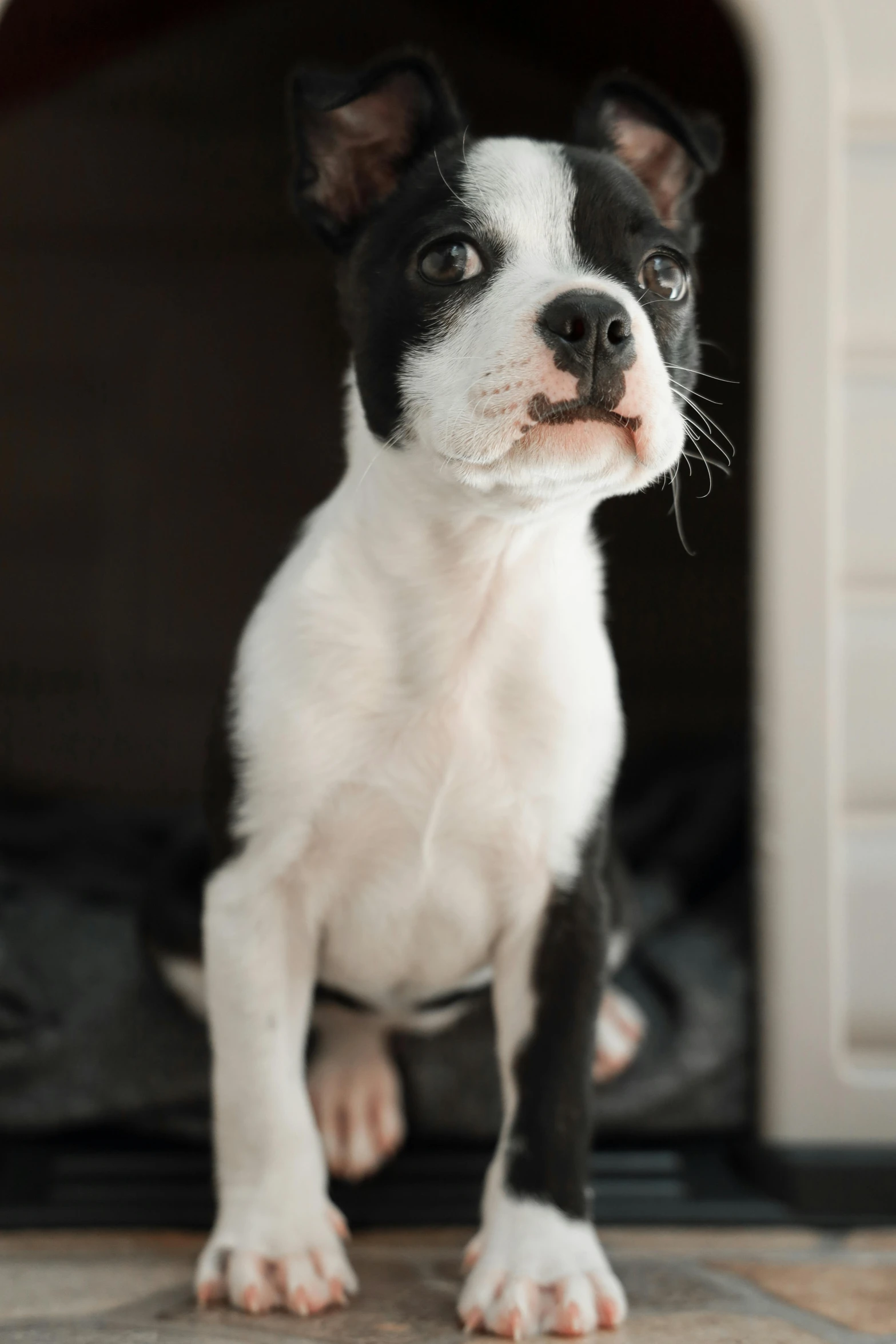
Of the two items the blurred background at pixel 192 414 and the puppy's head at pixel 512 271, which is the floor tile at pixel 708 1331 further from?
the blurred background at pixel 192 414

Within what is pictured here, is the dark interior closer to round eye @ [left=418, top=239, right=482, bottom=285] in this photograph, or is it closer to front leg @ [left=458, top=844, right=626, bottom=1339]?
front leg @ [left=458, top=844, right=626, bottom=1339]

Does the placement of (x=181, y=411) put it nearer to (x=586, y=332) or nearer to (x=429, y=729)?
(x=429, y=729)

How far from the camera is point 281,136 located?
3441mm

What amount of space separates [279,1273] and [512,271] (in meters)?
1.21

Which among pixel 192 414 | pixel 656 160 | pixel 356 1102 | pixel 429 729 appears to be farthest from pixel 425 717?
pixel 192 414

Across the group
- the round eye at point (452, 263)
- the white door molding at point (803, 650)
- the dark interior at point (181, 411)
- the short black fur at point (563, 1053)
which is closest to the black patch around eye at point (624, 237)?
the round eye at point (452, 263)

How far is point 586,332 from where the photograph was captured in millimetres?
1390

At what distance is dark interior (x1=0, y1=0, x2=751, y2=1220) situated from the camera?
10.9 ft

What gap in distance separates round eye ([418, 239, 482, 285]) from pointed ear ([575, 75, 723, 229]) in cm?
33

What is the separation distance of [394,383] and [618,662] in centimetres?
188

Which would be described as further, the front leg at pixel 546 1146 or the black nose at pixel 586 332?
the front leg at pixel 546 1146

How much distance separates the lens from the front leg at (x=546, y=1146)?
1583mm

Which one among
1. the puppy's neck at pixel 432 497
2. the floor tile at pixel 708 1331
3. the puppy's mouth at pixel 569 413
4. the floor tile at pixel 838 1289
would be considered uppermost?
the puppy's mouth at pixel 569 413

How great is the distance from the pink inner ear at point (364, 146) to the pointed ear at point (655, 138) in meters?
0.25
